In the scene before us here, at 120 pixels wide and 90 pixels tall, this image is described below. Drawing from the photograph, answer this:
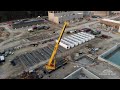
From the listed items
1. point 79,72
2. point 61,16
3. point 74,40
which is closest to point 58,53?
point 74,40

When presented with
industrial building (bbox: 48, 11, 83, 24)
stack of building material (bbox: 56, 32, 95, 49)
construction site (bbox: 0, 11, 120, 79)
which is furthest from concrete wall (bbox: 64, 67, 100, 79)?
industrial building (bbox: 48, 11, 83, 24)

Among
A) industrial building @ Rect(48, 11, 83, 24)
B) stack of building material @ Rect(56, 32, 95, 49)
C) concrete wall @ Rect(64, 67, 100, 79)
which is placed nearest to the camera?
concrete wall @ Rect(64, 67, 100, 79)

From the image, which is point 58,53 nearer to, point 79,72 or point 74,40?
point 74,40

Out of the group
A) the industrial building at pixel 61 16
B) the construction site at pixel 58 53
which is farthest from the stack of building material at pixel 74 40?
the industrial building at pixel 61 16

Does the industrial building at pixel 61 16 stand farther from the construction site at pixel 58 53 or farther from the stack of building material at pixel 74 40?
the stack of building material at pixel 74 40

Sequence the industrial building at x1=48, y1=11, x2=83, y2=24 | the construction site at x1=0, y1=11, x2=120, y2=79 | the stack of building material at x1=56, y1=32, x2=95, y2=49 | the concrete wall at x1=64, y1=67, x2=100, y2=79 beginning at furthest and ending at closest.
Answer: the industrial building at x1=48, y1=11, x2=83, y2=24, the stack of building material at x1=56, y1=32, x2=95, y2=49, the construction site at x1=0, y1=11, x2=120, y2=79, the concrete wall at x1=64, y1=67, x2=100, y2=79

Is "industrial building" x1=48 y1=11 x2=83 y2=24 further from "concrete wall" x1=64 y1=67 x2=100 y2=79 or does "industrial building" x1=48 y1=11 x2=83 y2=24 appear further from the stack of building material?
"concrete wall" x1=64 y1=67 x2=100 y2=79
